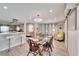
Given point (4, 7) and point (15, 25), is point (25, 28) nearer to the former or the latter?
point (15, 25)

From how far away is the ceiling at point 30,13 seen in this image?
12.2 ft

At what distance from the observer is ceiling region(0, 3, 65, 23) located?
3.71m

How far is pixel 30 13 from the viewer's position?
395 cm

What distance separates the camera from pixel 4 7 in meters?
3.70

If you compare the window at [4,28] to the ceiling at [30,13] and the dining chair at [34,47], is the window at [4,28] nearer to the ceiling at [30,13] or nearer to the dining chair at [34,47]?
the ceiling at [30,13]

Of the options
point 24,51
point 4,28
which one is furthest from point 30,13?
point 24,51

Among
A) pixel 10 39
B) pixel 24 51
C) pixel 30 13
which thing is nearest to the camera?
pixel 30 13

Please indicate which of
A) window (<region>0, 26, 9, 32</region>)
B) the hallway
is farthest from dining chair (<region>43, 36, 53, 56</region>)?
window (<region>0, 26, 9, 32</region>)

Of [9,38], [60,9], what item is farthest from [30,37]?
[60,9]

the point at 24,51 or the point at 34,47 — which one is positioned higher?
the point at 34,47

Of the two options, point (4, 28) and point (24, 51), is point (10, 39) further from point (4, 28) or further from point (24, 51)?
point (24, 51)

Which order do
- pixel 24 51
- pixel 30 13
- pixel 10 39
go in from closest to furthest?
pixel 30 13
pixel 24 51
pixel 10 39

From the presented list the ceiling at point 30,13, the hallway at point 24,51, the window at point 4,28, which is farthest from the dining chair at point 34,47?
the window at point 4,28

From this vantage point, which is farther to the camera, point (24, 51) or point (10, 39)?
point (10, 39)
